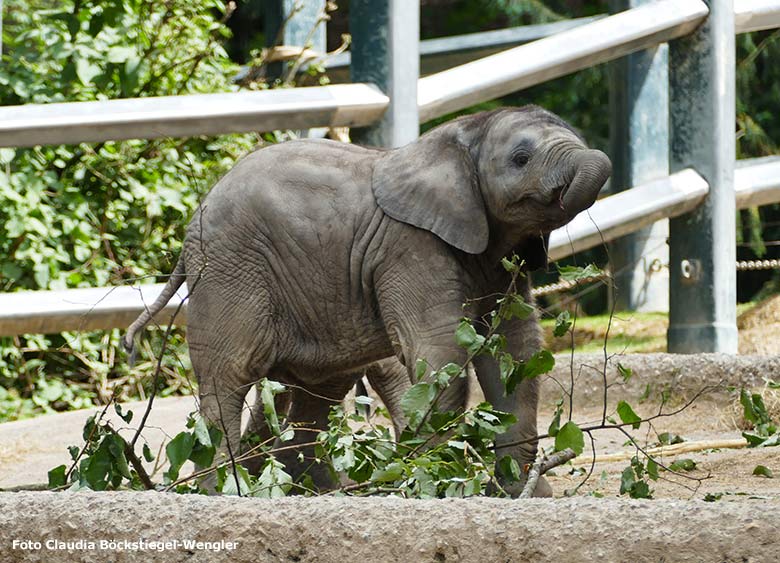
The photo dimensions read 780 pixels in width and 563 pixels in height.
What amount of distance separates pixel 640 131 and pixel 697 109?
7.94 ft

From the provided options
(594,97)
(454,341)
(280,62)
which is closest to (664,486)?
(454,341)

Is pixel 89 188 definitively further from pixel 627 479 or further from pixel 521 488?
pixel 627 479

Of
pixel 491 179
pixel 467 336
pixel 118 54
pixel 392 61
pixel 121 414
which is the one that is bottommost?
pixel 121 414

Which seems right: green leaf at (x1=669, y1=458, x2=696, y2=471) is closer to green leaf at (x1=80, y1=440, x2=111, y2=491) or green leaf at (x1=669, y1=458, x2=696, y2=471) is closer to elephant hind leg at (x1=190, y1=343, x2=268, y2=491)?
elephant hind leg at (x1=190, y1=343, x2=268, y2=491)

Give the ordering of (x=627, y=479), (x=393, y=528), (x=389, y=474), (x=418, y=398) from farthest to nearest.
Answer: (x=418, y=398)
(x=627, y=479)
(x=389, y=474)
(x=393, y=528)

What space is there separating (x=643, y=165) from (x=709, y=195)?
2.36 metres

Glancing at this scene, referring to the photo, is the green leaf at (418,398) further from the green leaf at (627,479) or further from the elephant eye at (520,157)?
the elephant eye at (520,157)

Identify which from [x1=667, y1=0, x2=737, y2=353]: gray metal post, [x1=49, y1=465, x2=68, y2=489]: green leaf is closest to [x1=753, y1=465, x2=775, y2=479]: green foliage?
[x1=49, y1=465, x2=68, y2=489]: green leaf

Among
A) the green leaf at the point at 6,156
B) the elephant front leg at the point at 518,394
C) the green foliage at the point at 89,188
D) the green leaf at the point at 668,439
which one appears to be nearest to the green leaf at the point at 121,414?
the elephant front leg at the point at 518,394

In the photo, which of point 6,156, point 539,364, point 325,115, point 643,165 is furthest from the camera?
point 643,165

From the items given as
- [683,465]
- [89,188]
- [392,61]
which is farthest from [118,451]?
[89,188]

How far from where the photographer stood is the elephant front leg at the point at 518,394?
15.4 ft

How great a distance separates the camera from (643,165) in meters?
9.66

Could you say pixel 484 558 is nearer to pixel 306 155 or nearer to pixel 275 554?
pixel 275 554
